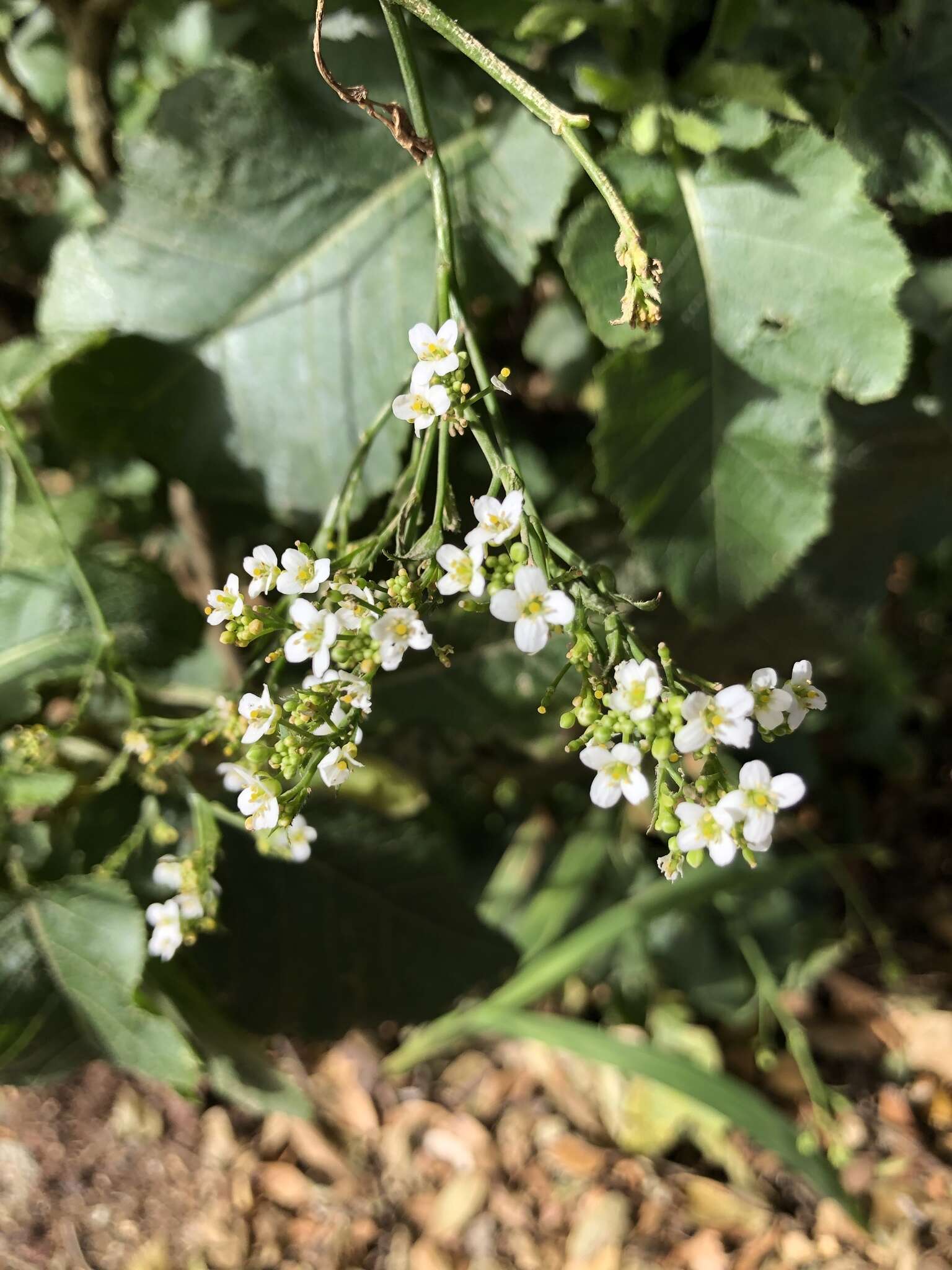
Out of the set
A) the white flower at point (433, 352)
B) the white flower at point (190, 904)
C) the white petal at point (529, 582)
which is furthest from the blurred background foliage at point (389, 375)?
the white petal at point (529, 582)

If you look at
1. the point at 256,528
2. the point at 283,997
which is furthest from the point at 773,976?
the point at 256,528

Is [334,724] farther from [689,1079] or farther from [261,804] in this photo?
[689,1079]

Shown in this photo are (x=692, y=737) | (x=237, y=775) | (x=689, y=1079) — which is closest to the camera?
(x=692, y=737)

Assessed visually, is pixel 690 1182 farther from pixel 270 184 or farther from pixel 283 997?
pixel 270 184

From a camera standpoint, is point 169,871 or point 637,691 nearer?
point 637,691

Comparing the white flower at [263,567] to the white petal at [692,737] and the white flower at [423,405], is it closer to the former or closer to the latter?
the white flower at [423,405]

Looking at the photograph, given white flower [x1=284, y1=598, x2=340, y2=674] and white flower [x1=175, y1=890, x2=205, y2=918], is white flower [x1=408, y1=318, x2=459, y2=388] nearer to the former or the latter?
white flower [x1=284, y1=598, x2=340, y2=674]

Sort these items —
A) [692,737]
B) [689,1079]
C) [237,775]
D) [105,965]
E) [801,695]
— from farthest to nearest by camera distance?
1. [689,1079]
2. [105,965]
3. [237,775]
4. [801,695]
5. [692,737]

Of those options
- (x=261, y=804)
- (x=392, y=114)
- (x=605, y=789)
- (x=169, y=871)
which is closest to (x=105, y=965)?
(x=169, y=871)
